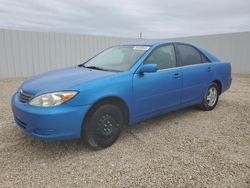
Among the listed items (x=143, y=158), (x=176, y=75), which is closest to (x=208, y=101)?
(x=176, y=75)

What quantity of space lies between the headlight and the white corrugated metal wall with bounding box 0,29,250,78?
750 cm

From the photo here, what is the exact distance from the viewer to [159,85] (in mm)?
3768

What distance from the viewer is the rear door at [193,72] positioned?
4.34 metres

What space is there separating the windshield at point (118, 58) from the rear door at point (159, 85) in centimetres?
22

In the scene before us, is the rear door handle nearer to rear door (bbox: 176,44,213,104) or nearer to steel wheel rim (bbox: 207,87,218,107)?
rear door (bbox: 176,44,213,104)

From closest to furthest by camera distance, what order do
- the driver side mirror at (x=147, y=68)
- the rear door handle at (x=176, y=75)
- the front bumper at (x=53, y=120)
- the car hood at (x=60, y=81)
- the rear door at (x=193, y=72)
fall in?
the front bumper at (x=53, y=120) < the car hood at (x=60, y=81) < the driver side mirror at (x=147, y=68) < the rear door handle at (x=176, y=75) < the rear door at (x=193, y=72)

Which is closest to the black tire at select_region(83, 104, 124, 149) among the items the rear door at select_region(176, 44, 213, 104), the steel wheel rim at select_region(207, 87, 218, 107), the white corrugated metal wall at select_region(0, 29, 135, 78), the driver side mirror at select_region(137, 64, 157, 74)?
the driver side mirror at select_region(137, 64, 157, 74)

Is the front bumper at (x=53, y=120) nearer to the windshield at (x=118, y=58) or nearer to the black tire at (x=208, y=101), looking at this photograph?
the windshield at (x=118, y=58)

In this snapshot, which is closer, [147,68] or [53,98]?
[53,98]

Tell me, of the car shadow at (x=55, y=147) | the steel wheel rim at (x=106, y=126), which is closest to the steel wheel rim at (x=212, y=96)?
the car shadow at (x=55, y=147)

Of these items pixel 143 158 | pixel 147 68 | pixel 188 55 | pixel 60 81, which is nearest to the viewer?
pixel 143 158

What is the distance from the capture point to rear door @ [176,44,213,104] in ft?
14.3

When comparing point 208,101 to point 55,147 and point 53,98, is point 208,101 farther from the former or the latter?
point 53,98

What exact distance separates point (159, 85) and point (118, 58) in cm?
87
